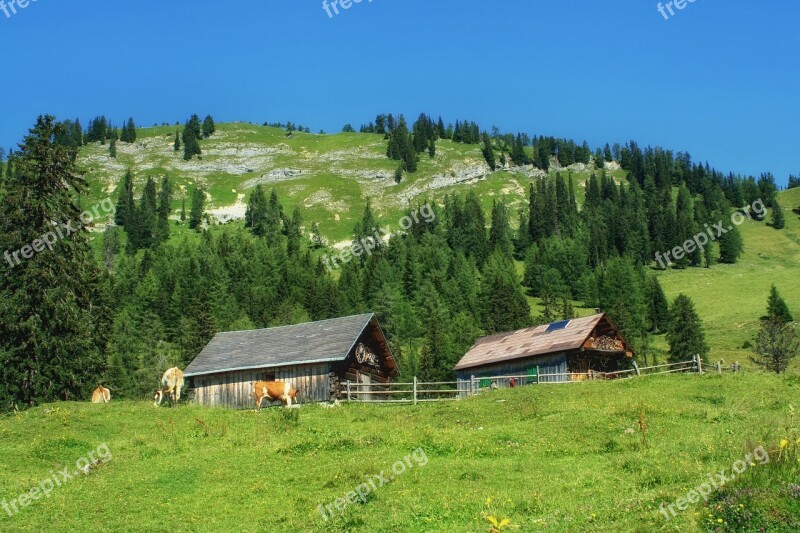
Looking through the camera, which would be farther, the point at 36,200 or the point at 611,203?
the point at 611,203

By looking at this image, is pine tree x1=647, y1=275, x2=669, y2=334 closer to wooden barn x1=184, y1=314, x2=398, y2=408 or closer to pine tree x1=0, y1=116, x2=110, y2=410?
wooden barn x1=184, y1=314, x2=398, y2=408

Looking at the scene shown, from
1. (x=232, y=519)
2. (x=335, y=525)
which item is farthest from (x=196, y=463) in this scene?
(x=335, y=525)

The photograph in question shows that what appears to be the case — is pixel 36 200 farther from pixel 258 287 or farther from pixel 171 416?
pixel 258 287

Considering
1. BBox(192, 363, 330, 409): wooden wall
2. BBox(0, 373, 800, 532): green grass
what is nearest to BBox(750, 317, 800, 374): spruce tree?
BBox(0, 373, 800, 532): green grass

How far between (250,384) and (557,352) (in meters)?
21.2

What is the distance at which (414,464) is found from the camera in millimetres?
21469

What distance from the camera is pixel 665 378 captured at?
41.2 m

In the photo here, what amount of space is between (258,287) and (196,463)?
352 ft

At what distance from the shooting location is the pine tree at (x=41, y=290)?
125 feet

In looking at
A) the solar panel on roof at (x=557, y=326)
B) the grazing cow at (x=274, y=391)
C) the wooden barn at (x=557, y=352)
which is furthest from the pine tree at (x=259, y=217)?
the grazing cow at (x=274, y=391)

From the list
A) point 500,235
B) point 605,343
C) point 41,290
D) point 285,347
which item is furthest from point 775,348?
point 500,235

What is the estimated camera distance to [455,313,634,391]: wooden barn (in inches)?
2019

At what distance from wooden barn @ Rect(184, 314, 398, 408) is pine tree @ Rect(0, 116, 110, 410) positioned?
826cm

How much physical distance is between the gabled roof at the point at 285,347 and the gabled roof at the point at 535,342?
8673 millimetres
